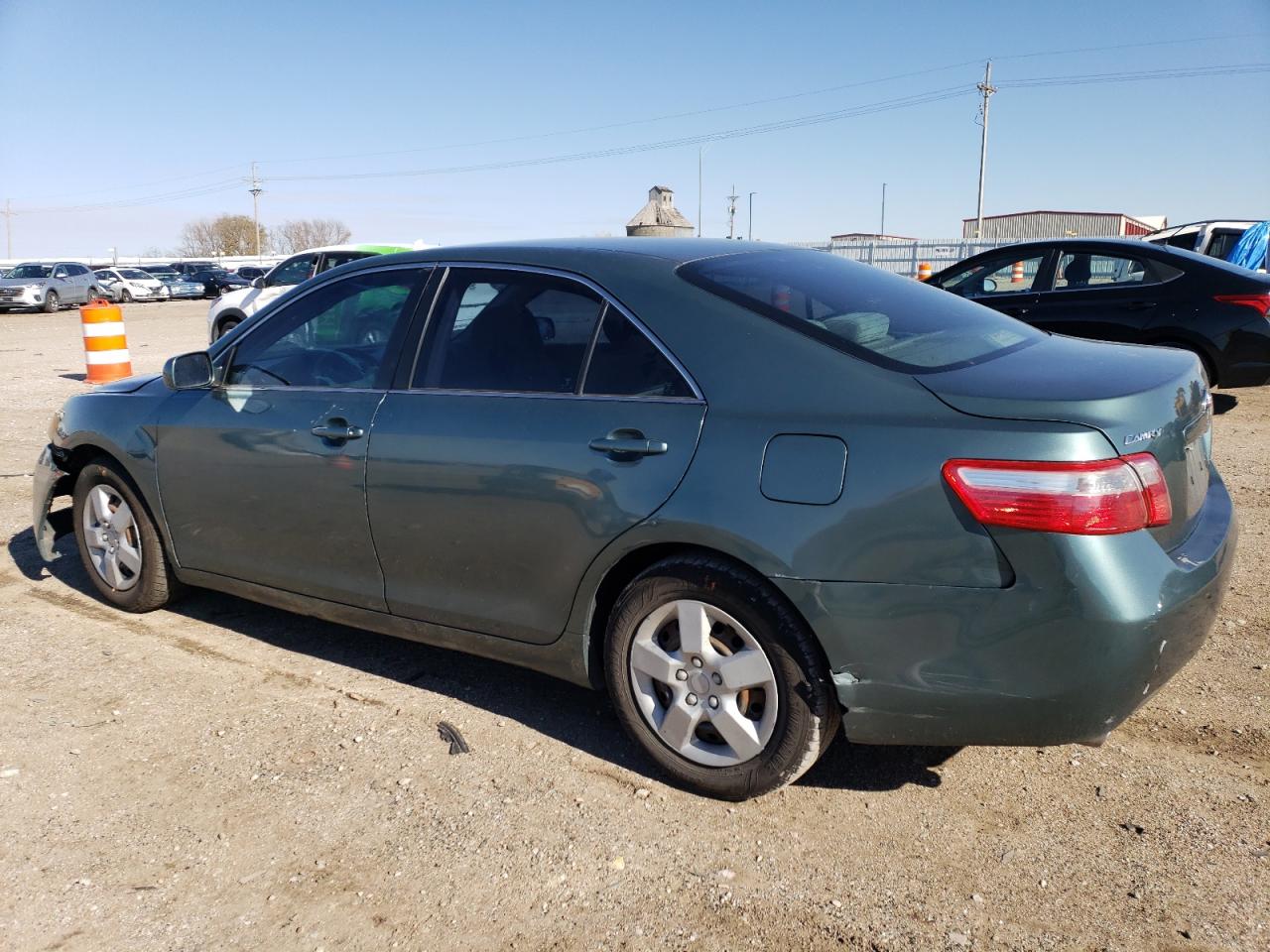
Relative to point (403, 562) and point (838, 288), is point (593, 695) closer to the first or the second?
point (403, 562)

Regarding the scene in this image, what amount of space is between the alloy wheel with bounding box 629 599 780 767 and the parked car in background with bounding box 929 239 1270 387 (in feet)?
19.4

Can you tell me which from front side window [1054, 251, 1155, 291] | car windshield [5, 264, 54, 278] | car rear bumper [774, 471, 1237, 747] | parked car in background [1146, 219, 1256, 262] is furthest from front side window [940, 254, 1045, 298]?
car windshield [5, 264, 54, 278]

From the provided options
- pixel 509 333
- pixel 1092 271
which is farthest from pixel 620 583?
pixel 1092 271

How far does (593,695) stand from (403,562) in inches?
35.6

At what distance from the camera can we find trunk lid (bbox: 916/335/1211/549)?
8.50 ft

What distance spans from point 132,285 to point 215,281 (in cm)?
415

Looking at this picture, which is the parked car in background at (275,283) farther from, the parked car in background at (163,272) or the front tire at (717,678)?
the parked car in background at (163,272)

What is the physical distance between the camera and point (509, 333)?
3.54 meters

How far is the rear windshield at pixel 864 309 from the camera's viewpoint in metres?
2.97

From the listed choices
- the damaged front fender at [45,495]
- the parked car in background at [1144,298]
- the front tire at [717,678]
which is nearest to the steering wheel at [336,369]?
the front tire at [717,678]

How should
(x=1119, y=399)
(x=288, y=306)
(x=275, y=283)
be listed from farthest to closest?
1. (x=275, y=283)
2. (x=288, y=306)
3. (x=1119, y=399)

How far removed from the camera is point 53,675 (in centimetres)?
414

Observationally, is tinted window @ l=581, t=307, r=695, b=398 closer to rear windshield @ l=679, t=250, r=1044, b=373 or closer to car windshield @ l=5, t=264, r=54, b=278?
rear windshield @ l=679, t=250, r=1044, b=373

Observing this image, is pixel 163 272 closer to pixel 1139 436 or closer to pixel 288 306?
pixel 288 306
